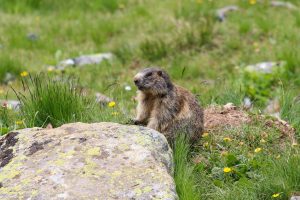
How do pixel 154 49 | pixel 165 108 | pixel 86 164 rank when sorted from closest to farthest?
pixel 86 164 < pixel 165 108 < pixel 154 49

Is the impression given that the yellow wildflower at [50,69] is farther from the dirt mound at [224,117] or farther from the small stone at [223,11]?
the dirt mound at [224,117]

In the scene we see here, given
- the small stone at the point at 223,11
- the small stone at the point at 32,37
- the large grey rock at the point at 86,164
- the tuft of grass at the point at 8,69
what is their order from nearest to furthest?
the large grey rock at the point at 86,164, the tuft of grass at the point at 8,69, the small stone at the point at 32,37, the small stone at the point at 223,11

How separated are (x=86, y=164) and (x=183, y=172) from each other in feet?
2.83

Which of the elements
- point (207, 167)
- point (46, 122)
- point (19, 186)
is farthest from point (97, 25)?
point (19, 186)

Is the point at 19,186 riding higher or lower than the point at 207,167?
higher

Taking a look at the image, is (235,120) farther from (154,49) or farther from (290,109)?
(154,49)

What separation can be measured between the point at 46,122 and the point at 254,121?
2.05 m

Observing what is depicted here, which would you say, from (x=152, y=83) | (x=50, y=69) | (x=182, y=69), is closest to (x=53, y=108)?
(x=152, y=83)

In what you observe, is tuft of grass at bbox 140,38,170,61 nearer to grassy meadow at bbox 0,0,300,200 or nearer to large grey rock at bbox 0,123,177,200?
grassy meadow at bbox 0,0,300,200

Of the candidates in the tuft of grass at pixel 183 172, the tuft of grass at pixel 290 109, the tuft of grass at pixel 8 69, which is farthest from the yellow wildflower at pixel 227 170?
the tuft of grass at pixel 8 69

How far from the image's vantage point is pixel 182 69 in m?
9.90

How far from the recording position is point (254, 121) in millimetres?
6730

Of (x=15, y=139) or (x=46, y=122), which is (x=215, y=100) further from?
(x=15, y=139)

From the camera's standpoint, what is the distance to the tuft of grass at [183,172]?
523cm
